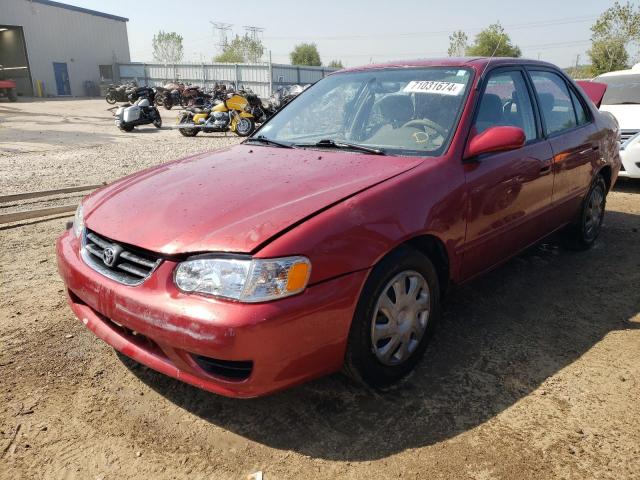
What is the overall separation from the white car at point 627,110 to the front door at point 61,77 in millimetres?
37354

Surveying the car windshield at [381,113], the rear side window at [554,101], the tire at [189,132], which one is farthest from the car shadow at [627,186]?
the tire at [189,132]

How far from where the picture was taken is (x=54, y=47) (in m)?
35.8

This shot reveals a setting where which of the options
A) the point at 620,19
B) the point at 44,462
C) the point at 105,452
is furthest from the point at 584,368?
the point at 620,19

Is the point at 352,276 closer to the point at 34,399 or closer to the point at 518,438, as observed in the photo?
the point at 518,438

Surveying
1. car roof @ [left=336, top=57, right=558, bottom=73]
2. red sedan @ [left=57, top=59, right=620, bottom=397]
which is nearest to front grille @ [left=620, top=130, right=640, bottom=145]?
red sedan @ [left=57, top=59, right=620, bottom=397]

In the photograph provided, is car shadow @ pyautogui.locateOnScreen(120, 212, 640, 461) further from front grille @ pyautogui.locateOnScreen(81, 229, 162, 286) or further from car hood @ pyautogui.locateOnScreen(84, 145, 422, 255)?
car hood @ pyautogui.locateOnScreen(84, 145, 422, 255)

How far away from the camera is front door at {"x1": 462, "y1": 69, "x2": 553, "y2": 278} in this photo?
2.79 m

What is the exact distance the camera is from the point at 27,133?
1384 cm

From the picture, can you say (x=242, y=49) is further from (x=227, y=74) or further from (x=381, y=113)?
(x=381, y=113)

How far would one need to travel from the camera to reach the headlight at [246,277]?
1.88 m

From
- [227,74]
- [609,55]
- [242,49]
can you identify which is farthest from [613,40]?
[242,49]

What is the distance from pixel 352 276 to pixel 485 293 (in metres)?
1.91

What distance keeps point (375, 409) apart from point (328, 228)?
93 cm

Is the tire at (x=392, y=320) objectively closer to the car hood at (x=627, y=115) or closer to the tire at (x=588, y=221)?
the tire at (x=588, y=221)
